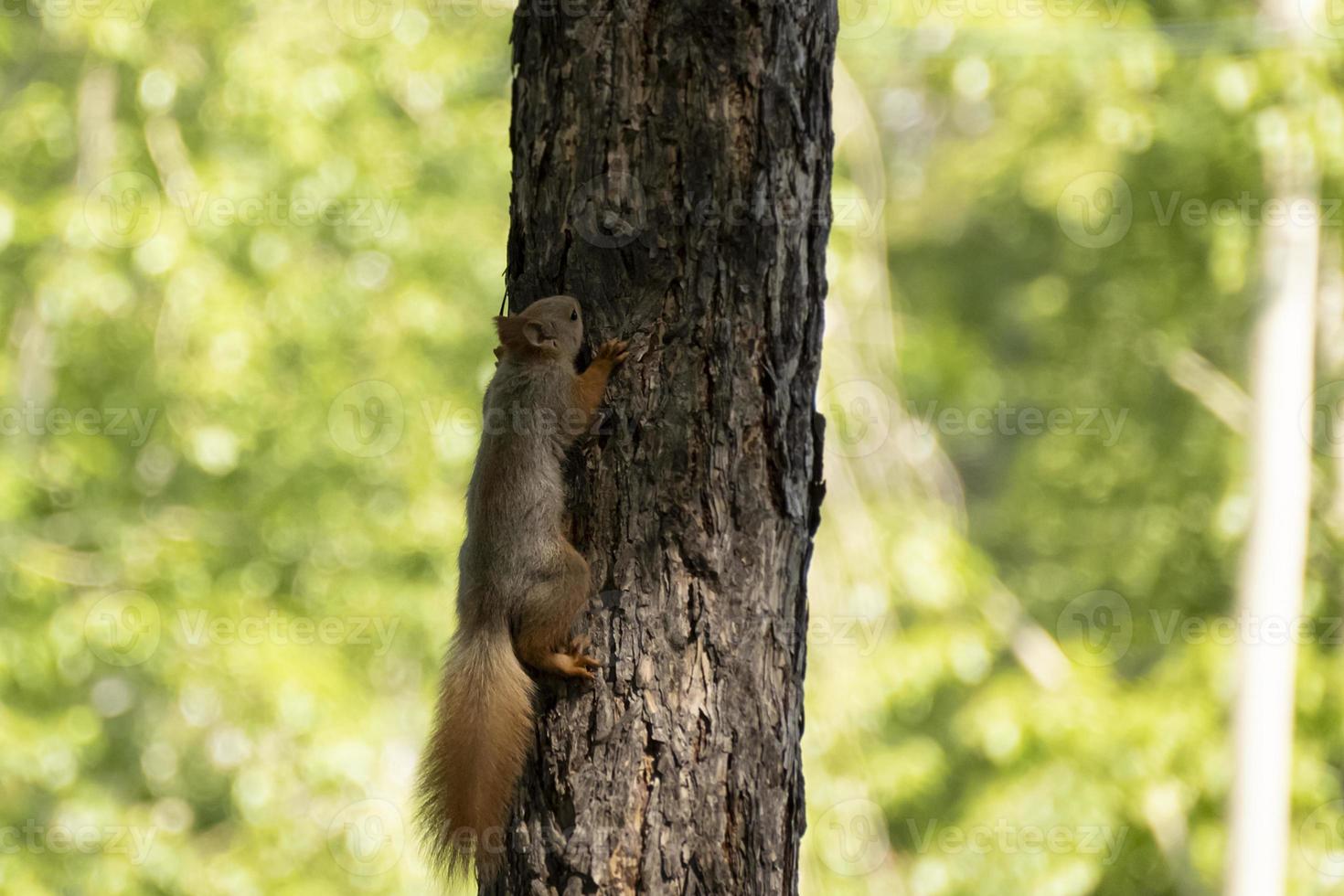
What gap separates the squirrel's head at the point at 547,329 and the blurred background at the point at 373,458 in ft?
9.63

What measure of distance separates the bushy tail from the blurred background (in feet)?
9.52

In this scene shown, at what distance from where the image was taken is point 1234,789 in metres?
5.80

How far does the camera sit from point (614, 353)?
224 centimetres

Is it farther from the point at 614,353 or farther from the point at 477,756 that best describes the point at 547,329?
the point at 477,756

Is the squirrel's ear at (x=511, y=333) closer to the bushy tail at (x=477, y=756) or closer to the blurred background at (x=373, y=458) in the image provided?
the bushy tail at (x=477, y=756)

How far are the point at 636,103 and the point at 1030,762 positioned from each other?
4.53 meters

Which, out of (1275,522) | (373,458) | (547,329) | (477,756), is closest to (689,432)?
(547,329)

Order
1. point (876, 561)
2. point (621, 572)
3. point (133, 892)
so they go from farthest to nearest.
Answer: point (876, 561) → point (133, 892) → point (621, 572)

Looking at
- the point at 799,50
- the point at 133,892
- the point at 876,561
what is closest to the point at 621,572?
the point at 799,50

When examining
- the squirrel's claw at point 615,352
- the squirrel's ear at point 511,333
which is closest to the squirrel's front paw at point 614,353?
the squirrel's claw at point 615,352

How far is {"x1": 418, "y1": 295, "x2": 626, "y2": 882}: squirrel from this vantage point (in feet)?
7.09

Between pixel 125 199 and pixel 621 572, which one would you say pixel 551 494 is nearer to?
pixel 621 572

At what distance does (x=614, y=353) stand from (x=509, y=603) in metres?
0.49

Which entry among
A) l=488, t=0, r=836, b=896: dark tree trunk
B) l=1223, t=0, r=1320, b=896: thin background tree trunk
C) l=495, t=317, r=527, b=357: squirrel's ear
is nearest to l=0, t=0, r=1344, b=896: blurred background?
l=1223, t=0, r=1320, b=896: thin background tree trunk
